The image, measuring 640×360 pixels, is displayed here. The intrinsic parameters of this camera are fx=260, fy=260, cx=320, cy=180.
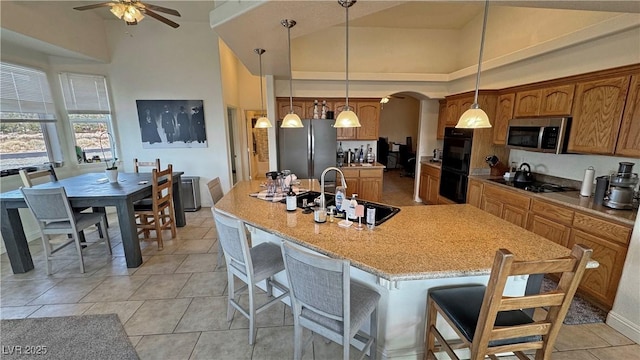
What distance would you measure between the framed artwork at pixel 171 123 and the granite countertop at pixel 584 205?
16.9 ft

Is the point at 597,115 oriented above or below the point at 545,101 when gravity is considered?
below

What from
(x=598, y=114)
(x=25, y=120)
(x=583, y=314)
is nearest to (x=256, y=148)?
(x=25, y=120)

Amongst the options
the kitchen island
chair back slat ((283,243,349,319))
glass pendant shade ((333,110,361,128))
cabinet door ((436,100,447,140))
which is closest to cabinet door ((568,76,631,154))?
the kitchen island

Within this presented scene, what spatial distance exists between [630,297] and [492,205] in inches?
63.1

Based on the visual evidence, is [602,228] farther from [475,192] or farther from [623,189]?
[475,192]

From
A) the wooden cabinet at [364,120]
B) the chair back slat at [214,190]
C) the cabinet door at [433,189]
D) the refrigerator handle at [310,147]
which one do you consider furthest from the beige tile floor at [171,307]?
the wooden cabinet at [364,120]

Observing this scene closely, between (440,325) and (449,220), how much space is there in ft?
2.52

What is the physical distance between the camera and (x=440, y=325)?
1.74 meters

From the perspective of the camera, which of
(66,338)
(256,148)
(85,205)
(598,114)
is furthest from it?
(256,148)

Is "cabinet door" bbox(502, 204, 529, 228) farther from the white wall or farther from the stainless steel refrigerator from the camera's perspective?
the stainless steel refrigerator

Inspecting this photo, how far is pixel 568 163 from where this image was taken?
3.18 m

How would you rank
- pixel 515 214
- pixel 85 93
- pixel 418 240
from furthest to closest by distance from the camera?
pixel 85 93, pixel 515 214, pixel 418 240

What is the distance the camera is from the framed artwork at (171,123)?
15.9 feet

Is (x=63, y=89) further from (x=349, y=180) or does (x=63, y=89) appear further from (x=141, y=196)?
(x=349, y=180)
